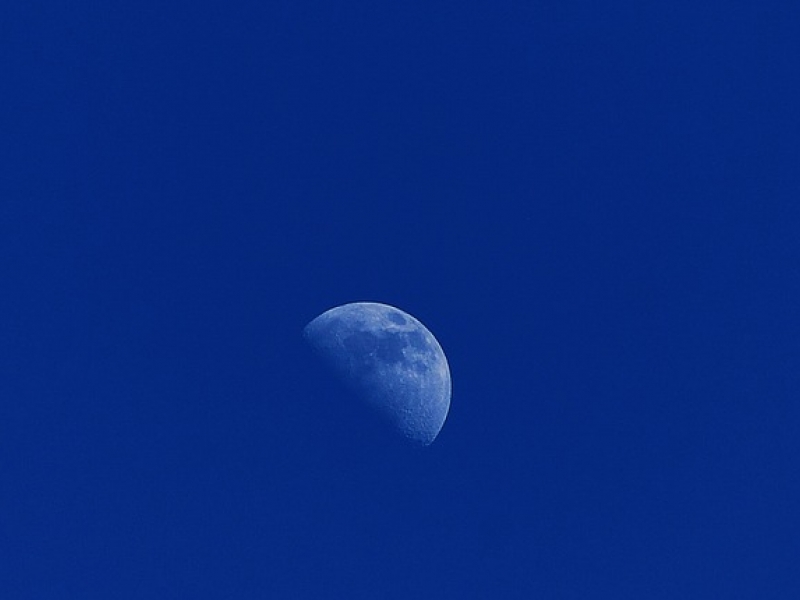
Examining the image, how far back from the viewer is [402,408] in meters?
16.5

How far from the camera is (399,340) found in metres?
16.7

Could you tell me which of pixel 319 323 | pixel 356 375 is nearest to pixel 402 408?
pixel 356 375

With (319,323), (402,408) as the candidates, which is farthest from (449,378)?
(319,323)

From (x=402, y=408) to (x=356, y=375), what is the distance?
124 cm

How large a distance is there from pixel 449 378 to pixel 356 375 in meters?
2.77

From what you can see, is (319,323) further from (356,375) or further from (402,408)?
(402,408)

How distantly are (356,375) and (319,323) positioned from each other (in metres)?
1.71

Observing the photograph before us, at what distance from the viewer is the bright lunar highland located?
16328 mm

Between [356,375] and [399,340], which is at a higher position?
[399,340]

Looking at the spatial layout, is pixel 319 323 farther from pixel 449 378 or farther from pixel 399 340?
pixel 449 378

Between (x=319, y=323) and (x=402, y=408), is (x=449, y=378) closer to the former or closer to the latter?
(x=402, y=408)

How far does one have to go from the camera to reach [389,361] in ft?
53.6

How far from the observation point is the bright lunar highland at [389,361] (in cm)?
1633

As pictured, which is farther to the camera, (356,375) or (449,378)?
(449,378)
